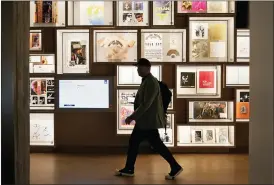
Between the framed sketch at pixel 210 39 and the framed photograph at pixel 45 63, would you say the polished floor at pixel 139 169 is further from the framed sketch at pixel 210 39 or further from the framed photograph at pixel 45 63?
the framed sketch at pixel 210 39

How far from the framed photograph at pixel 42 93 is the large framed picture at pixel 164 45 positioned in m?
1.76

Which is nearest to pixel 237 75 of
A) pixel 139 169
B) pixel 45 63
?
pixel 139 169

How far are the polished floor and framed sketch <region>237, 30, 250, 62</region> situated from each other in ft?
5.78

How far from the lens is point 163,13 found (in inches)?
328

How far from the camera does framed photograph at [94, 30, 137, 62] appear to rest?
27.2 ft

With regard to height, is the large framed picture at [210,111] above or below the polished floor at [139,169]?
above

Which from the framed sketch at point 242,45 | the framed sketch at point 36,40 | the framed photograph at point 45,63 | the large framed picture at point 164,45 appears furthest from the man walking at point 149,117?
the framed sketch at point 36,40

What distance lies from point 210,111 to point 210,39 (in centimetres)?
129

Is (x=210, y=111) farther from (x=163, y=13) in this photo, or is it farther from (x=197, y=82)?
(x=163, y=13)

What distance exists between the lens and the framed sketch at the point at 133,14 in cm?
831

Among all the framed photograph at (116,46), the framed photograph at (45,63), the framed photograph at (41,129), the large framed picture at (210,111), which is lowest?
the framed photograph at (41,129)

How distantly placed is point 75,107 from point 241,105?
9.82ft

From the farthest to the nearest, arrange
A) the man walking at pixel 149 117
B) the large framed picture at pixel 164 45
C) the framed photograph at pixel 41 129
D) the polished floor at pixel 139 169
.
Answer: the framed photograph at pixel 41 129 → the large framed picture at pixel 164 45 → the polished floor at pixel 139 169 → the man walking at pixel 149 117

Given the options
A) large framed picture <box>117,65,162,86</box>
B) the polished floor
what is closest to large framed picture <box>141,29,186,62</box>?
large framed picture <box>117,65,162,86</box>
